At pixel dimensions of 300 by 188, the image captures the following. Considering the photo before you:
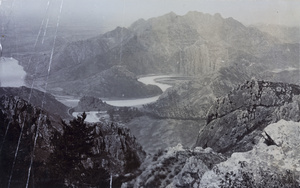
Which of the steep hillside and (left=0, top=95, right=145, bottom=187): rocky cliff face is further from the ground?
the steep hillside

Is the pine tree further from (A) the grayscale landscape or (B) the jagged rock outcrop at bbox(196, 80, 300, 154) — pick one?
(B) the jagged rock outcrop at bbox(196, 80, 300, 154)

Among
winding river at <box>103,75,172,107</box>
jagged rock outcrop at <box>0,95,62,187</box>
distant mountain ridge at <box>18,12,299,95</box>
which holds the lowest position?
jagged rock outcrop at <box>0,95,62,187</box>

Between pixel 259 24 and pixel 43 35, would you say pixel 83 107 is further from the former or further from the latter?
pixel 259 24

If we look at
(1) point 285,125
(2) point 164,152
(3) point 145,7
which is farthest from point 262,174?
(3) point 145,7

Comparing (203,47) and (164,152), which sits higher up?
(203,47)

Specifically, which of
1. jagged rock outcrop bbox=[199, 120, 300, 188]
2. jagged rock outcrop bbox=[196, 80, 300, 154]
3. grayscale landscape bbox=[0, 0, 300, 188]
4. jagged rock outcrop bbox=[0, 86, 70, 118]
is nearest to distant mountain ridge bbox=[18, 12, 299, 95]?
grayscale landscape bbox=[0, 0, 300, 188]

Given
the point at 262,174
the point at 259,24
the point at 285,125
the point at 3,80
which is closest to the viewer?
the point at 262,174

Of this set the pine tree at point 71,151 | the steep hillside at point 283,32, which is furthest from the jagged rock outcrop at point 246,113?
the pine tree at point 71,151
